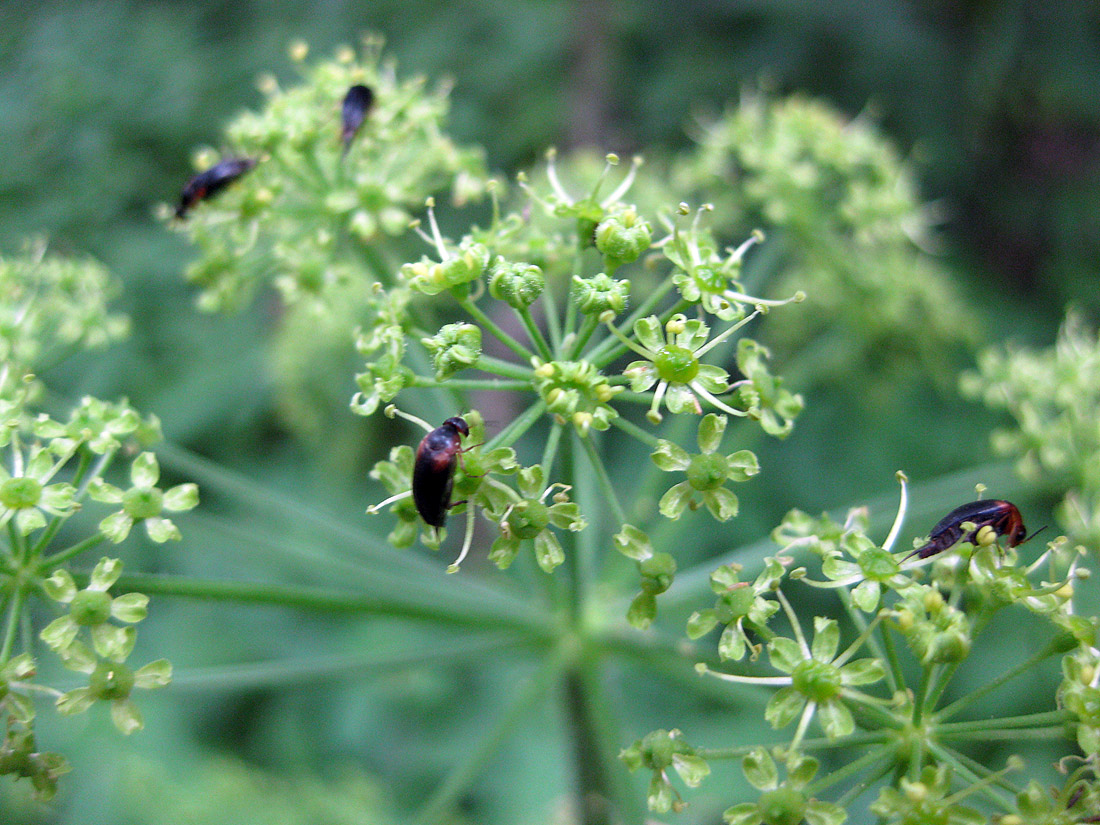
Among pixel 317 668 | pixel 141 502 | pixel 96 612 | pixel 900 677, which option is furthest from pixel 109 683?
pixel 900 677

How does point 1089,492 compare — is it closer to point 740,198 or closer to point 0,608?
point 740,198

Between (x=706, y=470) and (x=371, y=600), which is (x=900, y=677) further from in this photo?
(x=371, y=600)

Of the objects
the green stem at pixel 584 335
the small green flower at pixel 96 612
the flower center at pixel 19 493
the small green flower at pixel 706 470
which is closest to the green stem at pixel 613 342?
the green stem at pixel 584 335

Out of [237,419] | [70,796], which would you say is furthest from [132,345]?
[70,796]

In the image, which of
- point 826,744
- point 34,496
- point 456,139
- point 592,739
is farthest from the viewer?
point 456,139

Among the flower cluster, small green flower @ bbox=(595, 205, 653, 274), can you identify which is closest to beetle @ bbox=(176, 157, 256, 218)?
small green flower @ bbox=(595, 205, 653, 274)

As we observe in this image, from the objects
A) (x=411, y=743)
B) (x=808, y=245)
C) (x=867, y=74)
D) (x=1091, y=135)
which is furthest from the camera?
(x=1091, y=135)
